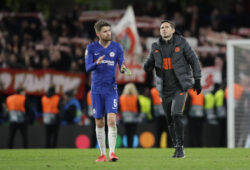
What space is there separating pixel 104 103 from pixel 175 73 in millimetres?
1113

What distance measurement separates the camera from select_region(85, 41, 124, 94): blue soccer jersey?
7.96 meters

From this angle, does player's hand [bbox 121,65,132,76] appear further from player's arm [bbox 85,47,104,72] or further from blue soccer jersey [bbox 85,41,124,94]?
player's arm [bbox 85,47,104,72]

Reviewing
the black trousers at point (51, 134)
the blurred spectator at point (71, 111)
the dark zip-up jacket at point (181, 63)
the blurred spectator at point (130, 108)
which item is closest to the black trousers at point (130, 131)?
the blurred spectator at point (130, 108)

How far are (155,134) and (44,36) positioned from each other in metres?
6.87

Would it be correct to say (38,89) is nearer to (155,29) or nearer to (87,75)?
(87,75)

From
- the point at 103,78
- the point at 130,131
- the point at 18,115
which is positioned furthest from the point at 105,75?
the point at 18,115

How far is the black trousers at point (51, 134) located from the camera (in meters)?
15.9

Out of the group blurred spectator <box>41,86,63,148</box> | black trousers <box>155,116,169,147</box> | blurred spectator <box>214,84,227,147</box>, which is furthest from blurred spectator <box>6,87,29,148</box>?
blurred spectator <box>214,84,227,147</box>

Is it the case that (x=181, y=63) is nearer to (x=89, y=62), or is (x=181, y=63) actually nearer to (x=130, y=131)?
(x=89, y=62)

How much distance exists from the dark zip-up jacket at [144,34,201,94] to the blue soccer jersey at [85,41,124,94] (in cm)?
81

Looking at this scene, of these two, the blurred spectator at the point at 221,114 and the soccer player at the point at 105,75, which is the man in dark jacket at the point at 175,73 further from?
the blurred spectator at the point at 221,114

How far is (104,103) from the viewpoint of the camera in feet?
26.4

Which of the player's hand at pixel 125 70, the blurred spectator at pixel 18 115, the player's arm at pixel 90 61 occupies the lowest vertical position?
the blurred spectator at pixel 18 115

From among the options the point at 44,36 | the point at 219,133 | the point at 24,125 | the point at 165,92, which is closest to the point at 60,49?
the point at 44,36
